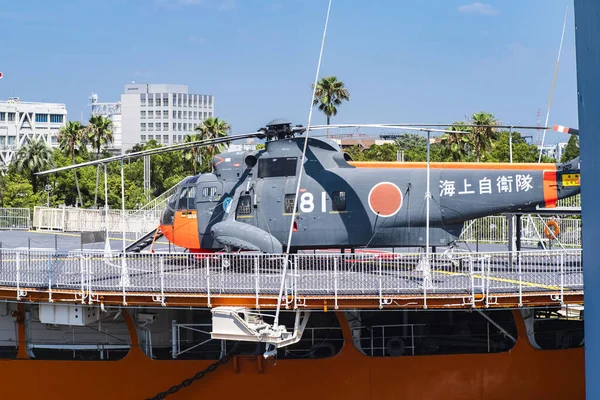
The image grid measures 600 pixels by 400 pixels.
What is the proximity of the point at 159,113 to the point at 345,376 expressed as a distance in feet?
412

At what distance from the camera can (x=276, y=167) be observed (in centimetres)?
2419

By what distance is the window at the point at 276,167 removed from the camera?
24.0m

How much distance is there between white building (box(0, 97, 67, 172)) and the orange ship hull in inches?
3906

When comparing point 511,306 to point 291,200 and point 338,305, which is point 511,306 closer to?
point 338,305

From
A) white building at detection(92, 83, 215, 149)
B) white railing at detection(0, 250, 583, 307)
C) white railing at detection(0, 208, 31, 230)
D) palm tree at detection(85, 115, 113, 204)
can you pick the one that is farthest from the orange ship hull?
white building at detection(92, 83, 215, 149)

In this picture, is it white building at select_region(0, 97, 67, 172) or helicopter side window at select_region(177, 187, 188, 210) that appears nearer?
helicopter side window at select_region(177, 187, 188, 210)

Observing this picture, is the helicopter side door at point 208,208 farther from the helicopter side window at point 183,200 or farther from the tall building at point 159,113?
the tall building at point 159,113

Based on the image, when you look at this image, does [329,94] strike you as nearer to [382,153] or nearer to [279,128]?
[382,153]

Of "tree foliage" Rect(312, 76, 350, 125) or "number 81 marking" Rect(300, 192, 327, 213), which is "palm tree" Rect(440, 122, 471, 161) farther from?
"number 81 marking" Rect(300, 192, 327, 213)

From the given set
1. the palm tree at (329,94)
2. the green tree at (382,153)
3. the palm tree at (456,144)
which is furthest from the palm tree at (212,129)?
the green tree at (382,153)

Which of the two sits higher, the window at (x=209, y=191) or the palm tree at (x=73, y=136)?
the palm tree at (x=73, y=136)

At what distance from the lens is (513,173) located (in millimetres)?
22500

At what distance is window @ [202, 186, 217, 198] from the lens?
24.9 m

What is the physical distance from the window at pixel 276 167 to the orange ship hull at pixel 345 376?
590cm
